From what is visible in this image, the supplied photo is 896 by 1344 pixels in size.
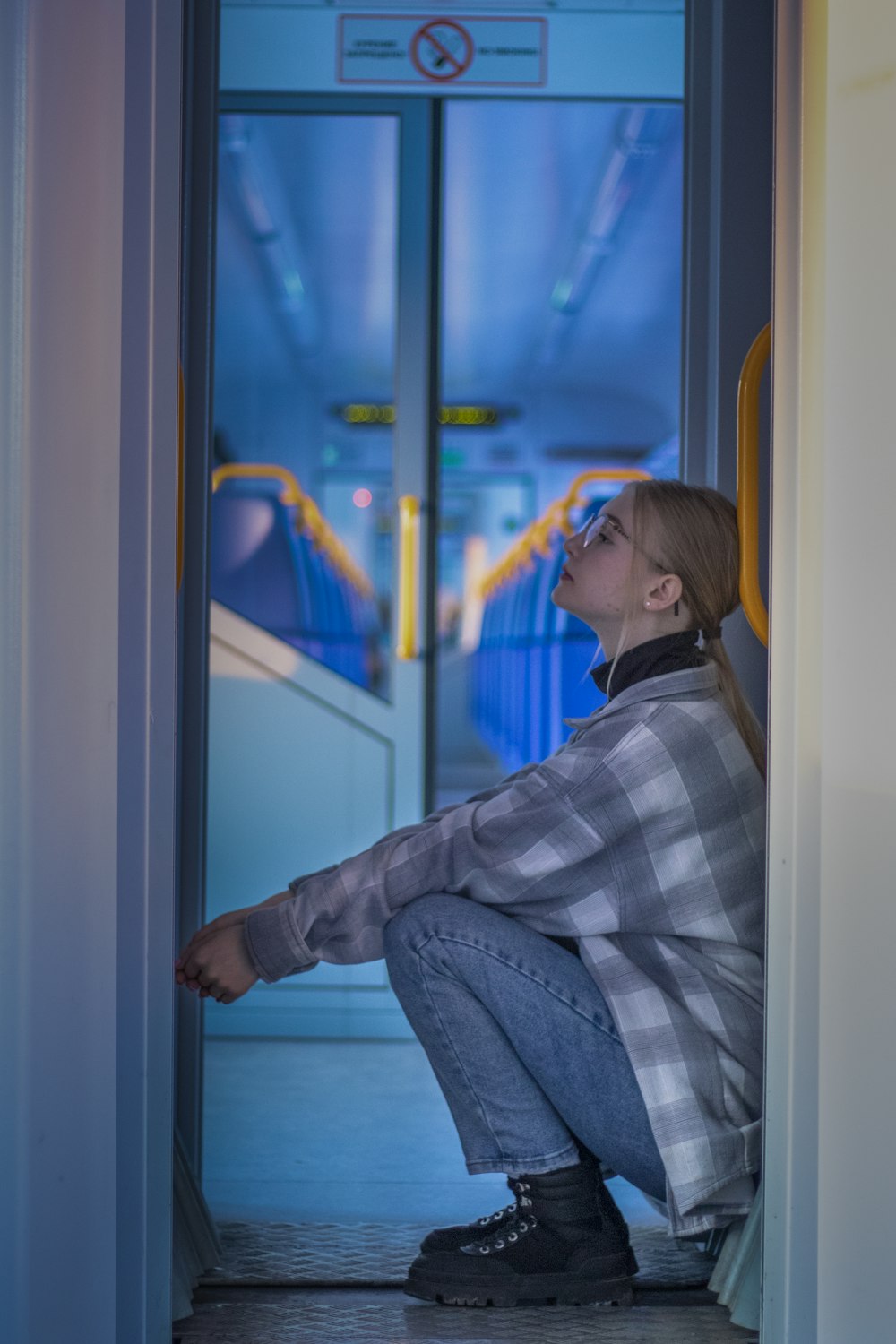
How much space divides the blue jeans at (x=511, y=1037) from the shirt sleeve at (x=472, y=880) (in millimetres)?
36

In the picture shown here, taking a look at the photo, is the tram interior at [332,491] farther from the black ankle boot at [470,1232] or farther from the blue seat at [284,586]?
the black ankle boot at [470,1232]

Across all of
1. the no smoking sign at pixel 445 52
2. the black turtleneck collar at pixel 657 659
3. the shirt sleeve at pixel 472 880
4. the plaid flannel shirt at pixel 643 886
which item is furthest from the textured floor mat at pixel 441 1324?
the no smoking sign at pixel 445 52

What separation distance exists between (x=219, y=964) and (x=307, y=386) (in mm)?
2609

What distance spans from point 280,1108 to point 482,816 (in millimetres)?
1409

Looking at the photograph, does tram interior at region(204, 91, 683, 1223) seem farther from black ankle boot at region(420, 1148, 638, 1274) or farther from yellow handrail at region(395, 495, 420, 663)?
black ankle boot at region(420, 1148, 638, 1274)

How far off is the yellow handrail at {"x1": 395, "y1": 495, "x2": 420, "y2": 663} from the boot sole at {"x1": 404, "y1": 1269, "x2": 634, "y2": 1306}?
81.5 inches

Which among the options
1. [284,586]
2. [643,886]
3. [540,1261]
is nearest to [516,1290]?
[540,1261]

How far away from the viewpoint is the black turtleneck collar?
1.80 metres

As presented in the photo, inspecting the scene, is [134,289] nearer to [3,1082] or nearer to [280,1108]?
[3,1082]

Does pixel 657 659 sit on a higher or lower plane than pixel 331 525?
lower

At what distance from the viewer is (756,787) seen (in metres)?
1.73

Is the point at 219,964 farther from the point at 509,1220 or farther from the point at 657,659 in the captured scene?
the point at 657,659

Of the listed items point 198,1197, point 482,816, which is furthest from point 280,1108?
point 482,816

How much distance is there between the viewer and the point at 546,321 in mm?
8555
